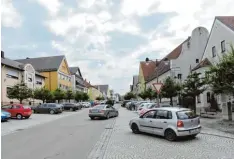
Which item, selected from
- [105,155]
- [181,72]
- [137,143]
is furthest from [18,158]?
[181,72]

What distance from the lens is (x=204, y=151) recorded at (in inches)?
393

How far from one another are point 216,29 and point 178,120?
22.9 metres

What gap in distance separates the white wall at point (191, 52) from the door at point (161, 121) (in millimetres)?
38270

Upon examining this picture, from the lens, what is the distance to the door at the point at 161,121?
12953mm

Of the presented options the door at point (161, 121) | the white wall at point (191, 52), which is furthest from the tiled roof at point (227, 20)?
the door at point (161, 121)

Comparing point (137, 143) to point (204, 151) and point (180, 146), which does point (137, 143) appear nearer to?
point (180, 146)

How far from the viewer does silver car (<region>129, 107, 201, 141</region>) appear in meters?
12.4

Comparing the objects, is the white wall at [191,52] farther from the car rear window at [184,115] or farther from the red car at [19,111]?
the car rear window at [184,115]

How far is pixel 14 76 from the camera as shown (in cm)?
4662

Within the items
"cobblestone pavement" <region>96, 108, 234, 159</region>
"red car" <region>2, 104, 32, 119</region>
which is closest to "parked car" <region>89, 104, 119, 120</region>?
"red car" <region>2, 104, 32, 119</region>

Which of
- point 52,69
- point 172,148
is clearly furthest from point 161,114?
point 52,69

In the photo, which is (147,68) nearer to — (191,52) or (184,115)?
(191,52)

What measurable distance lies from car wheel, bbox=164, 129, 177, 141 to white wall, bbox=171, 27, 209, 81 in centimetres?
3902

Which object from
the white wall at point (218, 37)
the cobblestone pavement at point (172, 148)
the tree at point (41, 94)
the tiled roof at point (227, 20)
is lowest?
the cobblestone pavement at point (172, 148)
